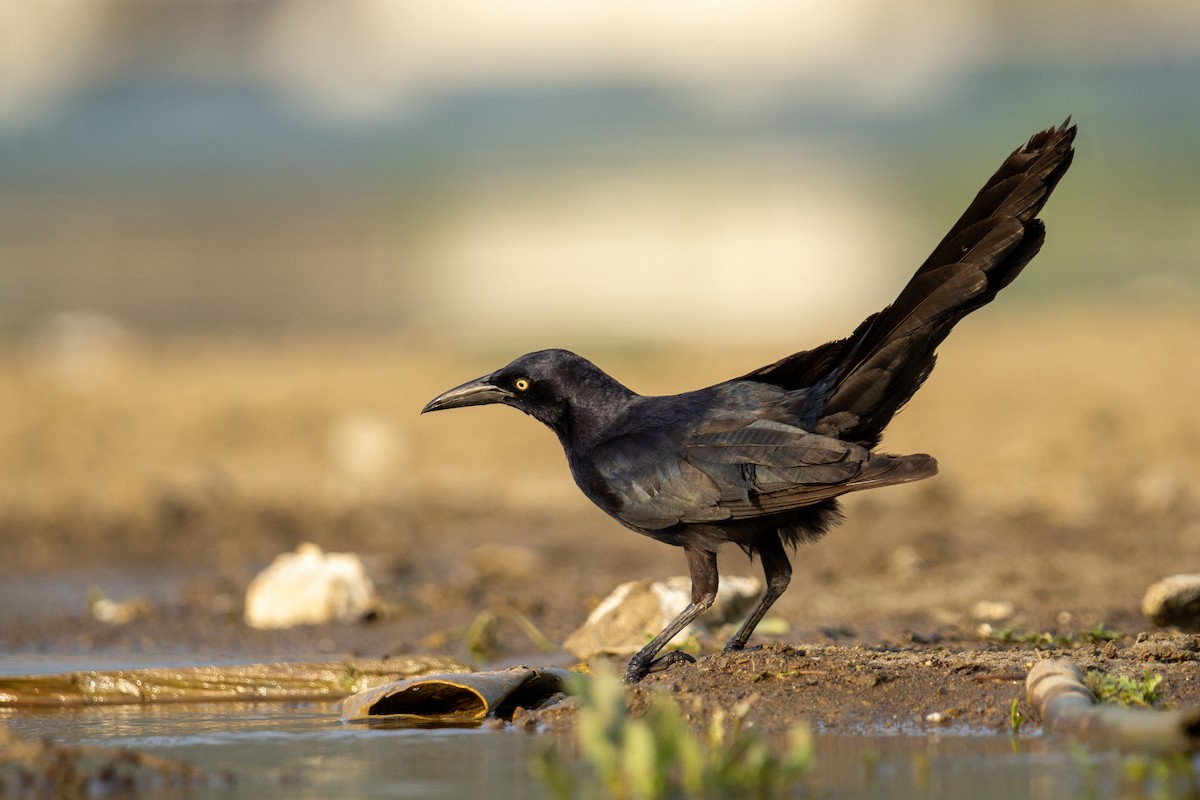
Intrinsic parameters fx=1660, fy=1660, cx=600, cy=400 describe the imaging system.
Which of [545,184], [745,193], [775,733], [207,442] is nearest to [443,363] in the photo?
[207,442]

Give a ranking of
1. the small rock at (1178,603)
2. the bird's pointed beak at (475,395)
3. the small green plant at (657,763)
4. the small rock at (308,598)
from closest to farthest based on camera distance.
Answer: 1. the small green plant at (657,763)
2. the bird's pointed beak at (475,395)
3. the small rock at (1178,603)
4. the small rock at (308,598)

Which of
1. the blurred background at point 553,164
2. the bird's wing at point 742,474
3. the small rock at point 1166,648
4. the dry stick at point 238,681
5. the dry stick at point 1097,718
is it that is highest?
the blurred background at point 553,164

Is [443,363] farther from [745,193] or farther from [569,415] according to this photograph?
[745,193]

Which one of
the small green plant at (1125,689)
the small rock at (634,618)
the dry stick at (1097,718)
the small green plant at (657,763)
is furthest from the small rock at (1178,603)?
the small green plant at (657,763)

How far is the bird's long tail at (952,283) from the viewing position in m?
5.07

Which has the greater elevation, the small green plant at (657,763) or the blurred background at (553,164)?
the blurred background at (553,164)

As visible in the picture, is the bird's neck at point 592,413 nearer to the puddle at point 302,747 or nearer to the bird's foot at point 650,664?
the bird's foot at point 650,664

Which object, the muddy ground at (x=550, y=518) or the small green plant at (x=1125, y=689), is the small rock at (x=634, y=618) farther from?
the small green plant at (x=1125, y=689)

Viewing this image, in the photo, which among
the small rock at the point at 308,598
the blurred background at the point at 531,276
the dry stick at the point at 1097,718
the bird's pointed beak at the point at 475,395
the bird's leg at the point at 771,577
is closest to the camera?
the dry stick at the point at 1097,718

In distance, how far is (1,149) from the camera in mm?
39438

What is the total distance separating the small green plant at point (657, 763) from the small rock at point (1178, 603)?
2737 millimetres

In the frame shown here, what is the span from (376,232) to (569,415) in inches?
923

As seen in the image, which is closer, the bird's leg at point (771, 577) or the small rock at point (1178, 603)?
the bird's leg at point (771, 577)

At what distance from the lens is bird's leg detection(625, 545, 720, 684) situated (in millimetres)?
5305
